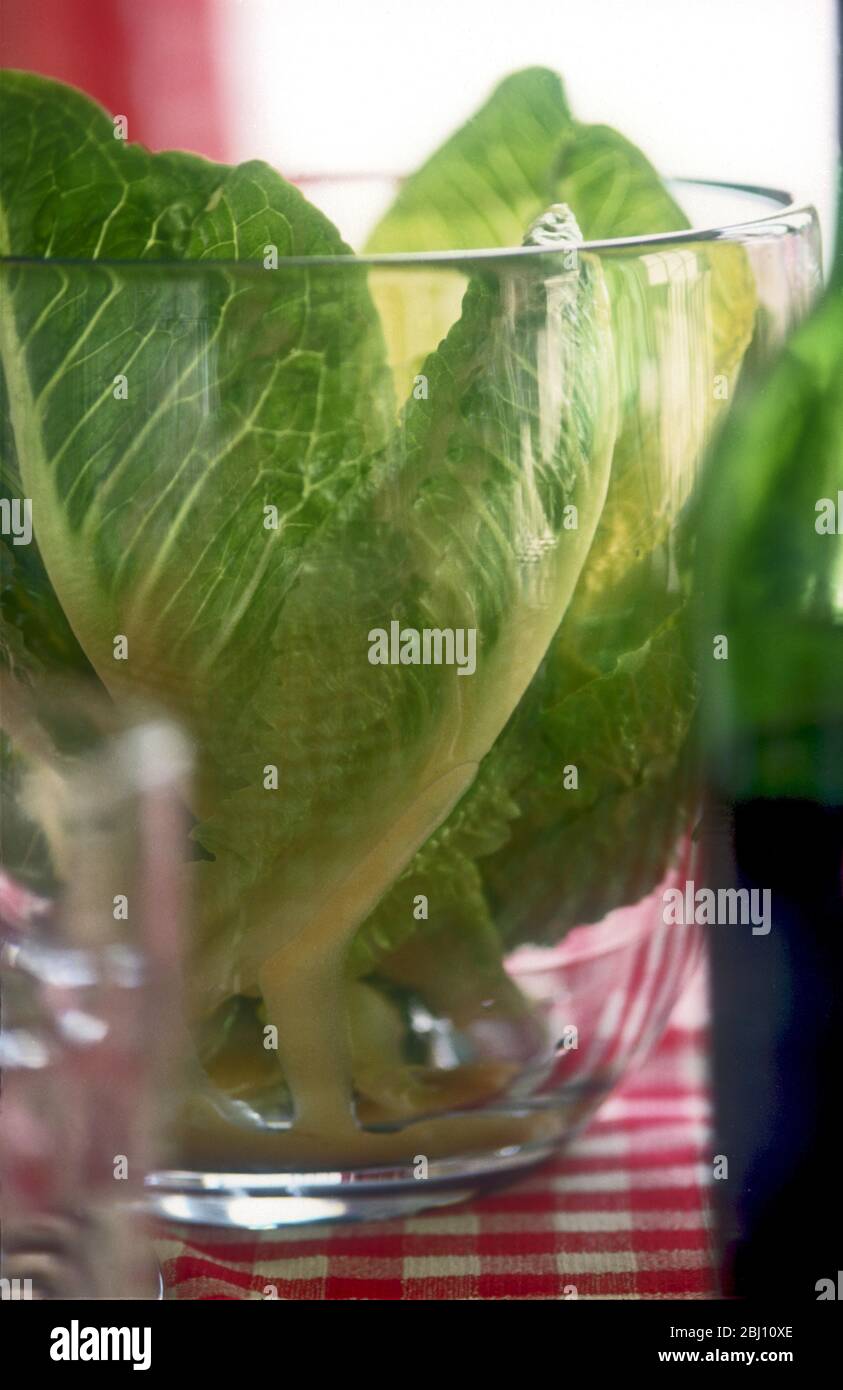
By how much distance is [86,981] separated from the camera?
0.28 meters

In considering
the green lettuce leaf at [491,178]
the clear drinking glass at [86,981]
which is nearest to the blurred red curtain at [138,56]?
the green lettuce leaf at [491,178]

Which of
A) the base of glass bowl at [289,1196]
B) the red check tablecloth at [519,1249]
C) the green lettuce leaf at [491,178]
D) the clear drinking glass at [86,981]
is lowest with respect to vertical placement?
the red check tablecloth at [519,1249]

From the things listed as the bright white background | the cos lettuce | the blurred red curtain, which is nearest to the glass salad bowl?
the cos lettuce

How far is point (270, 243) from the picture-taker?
259mm

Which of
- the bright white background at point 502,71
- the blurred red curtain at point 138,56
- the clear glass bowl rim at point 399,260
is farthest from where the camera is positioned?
the blurred red curtain at point 138,56

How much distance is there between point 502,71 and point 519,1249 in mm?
442

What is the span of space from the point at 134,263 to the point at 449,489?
0.07 metres

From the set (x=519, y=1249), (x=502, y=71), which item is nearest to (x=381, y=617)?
(x=519, y=1249)

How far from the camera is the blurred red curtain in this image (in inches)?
27.9

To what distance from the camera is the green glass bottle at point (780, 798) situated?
289 millimetres

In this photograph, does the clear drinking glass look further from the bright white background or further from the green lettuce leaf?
the bright white background

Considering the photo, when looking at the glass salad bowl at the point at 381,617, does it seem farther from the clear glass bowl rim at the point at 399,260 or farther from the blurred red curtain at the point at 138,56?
the blurred red curtain at the point at 138,56

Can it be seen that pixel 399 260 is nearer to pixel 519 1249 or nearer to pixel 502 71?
pixel 519 1249

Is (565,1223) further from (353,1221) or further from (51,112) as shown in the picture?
(51,112)
